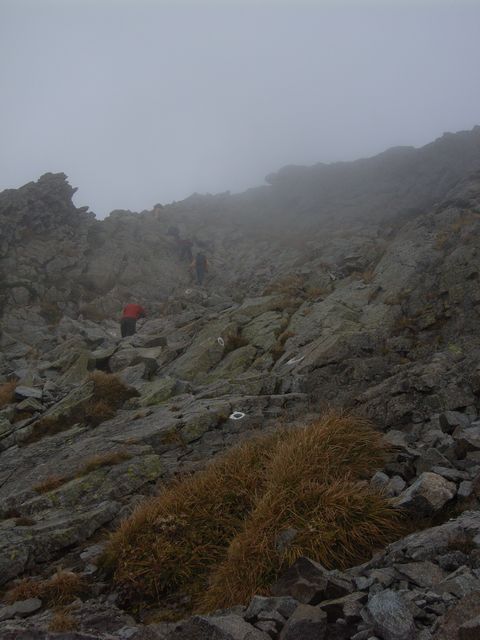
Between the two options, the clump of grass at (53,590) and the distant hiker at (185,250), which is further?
Result: the distant hiker at (185,250)

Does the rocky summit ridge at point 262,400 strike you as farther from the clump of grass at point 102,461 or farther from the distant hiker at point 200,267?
the distant hiker at point 200,267

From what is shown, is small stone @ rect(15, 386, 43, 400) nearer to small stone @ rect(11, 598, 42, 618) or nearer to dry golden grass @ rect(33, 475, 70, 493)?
dry golden grass @ rect(33, 475, 70, 493)

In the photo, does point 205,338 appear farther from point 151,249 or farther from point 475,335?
point 151,249

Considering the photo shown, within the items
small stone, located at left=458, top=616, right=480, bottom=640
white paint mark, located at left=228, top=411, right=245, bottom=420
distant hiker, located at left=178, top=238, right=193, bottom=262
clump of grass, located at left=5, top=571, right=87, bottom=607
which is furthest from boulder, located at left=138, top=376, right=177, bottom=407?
distant hiker, located at left=178, top=238, right=193, bottom=262

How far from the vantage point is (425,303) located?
15.1 m

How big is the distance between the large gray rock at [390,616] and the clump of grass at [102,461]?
22.0 ft

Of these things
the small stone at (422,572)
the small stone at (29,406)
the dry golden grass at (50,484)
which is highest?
the small stone at (29,406)

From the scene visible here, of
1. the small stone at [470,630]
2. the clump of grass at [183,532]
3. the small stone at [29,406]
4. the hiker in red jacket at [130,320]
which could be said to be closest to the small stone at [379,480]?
the clump of grass at [183,532]

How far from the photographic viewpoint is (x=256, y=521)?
606 cm

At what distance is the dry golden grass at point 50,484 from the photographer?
9438 mm

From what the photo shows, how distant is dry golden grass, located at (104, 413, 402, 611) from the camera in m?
5.55

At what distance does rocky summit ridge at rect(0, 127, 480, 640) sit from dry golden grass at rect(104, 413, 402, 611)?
435 mm

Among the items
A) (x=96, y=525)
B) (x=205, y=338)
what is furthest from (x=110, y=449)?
(x=205, y=338)

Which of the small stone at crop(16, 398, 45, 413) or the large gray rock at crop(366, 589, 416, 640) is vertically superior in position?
the small stone at crop(16, 398, 45, 413)
